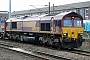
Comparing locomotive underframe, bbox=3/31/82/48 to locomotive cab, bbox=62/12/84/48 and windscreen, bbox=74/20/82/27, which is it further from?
windscreen, bbox=74/20/82/27

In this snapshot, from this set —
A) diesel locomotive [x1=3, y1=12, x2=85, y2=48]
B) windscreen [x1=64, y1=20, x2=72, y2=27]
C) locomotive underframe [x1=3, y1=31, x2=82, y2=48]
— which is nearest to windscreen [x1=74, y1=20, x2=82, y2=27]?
diesel locomotive [x1=3, y1=12, x2=85, y2=48]

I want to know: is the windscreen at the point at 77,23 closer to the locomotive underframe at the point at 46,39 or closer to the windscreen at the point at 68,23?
the windscreen at the point at 68,23

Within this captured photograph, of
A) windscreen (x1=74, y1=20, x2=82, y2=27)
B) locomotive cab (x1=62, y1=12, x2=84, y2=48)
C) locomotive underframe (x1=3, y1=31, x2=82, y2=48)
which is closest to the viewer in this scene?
locomotive cab (x1=62, y1=12, x2=84, y2=48)

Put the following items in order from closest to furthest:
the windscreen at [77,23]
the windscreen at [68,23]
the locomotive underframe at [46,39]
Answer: the windscreen at [68,23]
the locomotive underframe at [46,39]
the windscreen at [77,23]

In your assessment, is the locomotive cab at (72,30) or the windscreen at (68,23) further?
the windscreen at (68,23)

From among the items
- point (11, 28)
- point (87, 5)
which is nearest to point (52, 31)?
point (11, 28)

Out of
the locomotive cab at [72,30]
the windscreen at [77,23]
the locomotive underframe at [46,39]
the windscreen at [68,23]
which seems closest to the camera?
the locomotive cab at [72,30]

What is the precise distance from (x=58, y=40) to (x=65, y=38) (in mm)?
776

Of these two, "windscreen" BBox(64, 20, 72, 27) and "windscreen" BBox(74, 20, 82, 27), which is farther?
"windscreen" BBox(74, 20, 82, 27)

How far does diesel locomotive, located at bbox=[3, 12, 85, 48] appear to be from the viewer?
19891 millimetres

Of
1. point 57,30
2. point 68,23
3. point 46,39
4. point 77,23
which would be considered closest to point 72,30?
point 68,23

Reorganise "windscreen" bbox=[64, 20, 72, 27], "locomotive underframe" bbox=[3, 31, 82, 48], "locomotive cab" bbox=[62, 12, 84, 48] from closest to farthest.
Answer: "locomotive cab" bbox=[62, 12, 84, 48] → "windscreen" bbox=[64, 20, 72, 27] → "locomotive underframe" bbox=[3, 31, 82, 48]

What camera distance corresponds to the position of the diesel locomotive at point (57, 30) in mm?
19891

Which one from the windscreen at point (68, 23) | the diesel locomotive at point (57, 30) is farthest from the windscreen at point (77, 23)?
the windscreen at point (68, 23)
